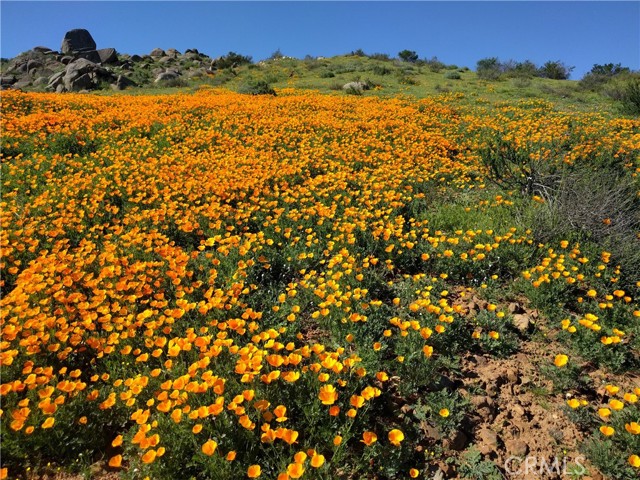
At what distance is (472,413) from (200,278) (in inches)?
139

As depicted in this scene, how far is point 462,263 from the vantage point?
5414 millimetres

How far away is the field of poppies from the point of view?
9.97ft

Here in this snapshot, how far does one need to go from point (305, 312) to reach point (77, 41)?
56.6 m

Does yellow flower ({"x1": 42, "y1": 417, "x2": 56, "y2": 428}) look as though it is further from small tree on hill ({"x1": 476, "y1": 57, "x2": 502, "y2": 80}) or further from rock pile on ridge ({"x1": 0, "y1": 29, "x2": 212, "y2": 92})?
small tree on hill ({"x1": 476, "y1": 57, "x2": 502, "y2": 80})

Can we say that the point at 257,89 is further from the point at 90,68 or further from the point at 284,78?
the point at 90,68

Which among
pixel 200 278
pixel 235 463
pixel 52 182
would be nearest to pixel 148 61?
pixel 52 182

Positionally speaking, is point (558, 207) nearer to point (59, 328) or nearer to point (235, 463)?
point (235, 463)

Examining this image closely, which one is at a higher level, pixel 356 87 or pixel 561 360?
pixel 356 87

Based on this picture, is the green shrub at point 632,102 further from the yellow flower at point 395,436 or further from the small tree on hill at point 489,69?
the yellow flower at point 395,436

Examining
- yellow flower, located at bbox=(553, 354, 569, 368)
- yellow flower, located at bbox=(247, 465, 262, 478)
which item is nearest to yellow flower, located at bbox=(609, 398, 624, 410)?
yellow flower, located at bbox=(553, 354, 569, 368)

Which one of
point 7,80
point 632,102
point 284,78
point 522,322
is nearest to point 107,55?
point 7,80

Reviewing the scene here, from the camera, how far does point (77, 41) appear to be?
46.5 metres

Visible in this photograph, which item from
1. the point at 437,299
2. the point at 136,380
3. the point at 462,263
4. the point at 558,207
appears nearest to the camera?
the point at 136,380

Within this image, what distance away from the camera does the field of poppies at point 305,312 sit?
304 cm
